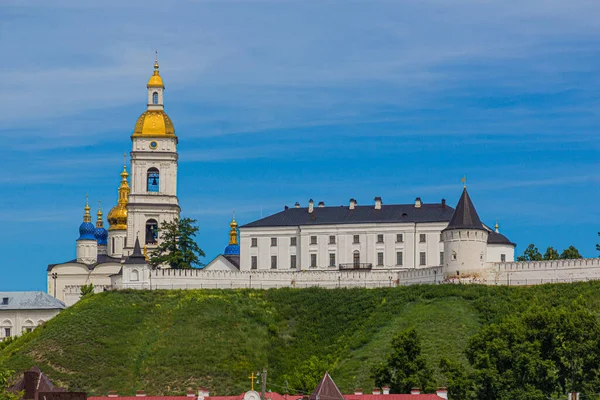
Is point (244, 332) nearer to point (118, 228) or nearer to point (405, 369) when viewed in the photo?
point (405, 369)

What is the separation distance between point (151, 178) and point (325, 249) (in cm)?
2362

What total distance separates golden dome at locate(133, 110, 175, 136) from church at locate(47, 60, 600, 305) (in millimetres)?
402

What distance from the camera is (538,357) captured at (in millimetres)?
97062

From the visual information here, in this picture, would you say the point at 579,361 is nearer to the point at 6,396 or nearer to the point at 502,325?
the point at 502,325

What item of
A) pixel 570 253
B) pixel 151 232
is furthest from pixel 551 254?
pixel 151 232

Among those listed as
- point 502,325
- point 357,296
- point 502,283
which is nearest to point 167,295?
point 357,296

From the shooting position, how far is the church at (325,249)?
125381 mm

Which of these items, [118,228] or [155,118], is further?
[118,228]

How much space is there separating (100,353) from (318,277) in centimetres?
2231

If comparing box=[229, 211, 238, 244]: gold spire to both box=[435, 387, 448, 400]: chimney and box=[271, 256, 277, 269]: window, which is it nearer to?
box=[271, 256, 277, 269]: window

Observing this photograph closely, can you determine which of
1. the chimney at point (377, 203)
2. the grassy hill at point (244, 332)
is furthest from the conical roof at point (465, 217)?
the chimney at point (377, 203)

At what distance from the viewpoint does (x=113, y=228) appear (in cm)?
16162

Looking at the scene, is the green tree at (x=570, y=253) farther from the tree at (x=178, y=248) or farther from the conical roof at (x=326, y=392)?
the conical roof at (x=326, y=392)

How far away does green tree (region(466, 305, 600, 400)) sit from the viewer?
314 feet
